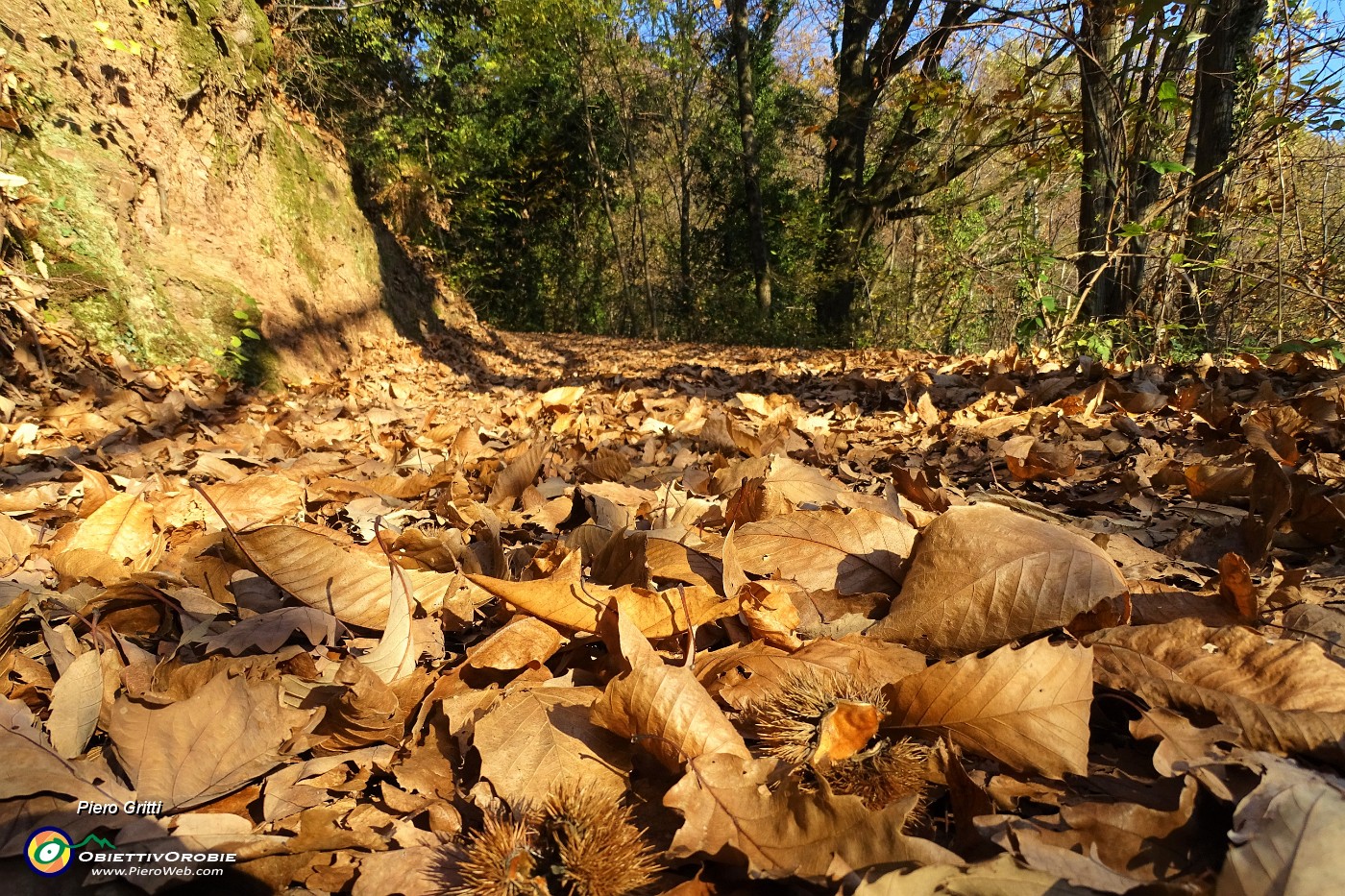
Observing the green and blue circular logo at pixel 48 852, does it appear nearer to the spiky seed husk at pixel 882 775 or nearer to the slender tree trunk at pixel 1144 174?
the spiky seed husk at pixel 882 775

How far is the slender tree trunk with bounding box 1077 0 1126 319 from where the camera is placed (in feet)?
16.4

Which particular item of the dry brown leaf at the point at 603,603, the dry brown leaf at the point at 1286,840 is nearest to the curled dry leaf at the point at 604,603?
the dry brown leaf at the point at 603,603

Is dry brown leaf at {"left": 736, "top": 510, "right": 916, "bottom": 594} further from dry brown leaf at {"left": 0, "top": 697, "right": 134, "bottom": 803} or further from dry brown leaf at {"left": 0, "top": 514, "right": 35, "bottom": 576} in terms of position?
dry brown leaf at {"left": 0, "top": 514, "right": 35, "bottom": 576}

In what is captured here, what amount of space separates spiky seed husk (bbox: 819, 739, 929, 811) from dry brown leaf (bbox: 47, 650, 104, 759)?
906 millimetres

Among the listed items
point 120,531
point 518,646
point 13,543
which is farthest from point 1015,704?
point 13,543

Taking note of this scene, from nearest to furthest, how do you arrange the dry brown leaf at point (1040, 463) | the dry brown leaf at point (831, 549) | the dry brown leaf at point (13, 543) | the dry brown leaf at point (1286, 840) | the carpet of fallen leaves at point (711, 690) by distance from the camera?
1. the dry brown leaf at point (1286, 840)
2. the carpet of fallen leaves at point (711, 690)
3. the dry brown leaf at point (831, 549)
4. the dry brown leaf at point (13, 543)
5. the dry brown leaf at point (1040, 463)

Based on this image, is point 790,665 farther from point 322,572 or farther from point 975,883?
point 322,572

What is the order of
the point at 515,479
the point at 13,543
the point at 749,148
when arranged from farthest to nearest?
the point at 749,148
the point at 515,479
the point at 13,543

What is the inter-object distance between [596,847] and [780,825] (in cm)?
18

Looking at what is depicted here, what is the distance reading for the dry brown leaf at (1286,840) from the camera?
20.5 inches

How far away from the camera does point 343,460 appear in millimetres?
2598

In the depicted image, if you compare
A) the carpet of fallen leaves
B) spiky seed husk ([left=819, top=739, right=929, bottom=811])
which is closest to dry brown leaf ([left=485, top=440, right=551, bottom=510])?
the carpet of fallen leaves

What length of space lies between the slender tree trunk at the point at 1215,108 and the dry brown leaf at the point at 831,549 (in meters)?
4.56

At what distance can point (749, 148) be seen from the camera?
1495 centimetres
